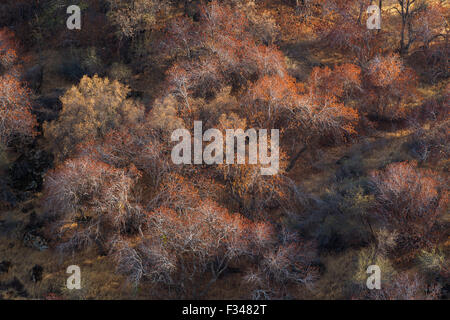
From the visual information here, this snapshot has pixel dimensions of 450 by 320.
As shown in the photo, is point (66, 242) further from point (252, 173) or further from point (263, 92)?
point (263, 92)

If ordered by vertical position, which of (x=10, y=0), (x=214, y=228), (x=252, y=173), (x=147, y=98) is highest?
(x=10, y=0)

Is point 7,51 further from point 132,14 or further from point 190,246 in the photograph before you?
point 190,246

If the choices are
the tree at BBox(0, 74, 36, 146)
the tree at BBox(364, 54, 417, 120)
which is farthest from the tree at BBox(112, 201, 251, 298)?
the tree at BBox(364, 54, 417, 120)

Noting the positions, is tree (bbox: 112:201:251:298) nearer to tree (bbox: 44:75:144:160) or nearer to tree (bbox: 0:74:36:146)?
tree (bbox: 44:75:144:160)

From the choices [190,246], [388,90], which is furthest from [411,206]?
[388,90]

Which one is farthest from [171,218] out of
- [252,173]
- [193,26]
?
[193,26]

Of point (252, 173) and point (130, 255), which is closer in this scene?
point (130, 255)
